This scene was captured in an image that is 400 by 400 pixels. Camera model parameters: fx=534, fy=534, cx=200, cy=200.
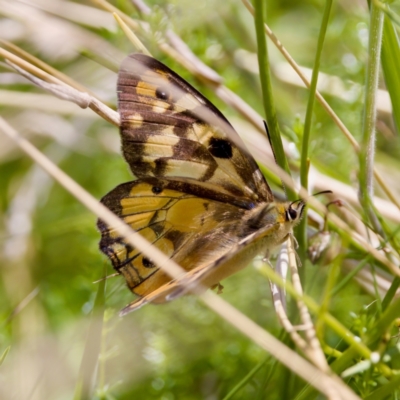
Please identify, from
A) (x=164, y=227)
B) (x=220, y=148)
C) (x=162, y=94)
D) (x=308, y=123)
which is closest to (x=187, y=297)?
(x=164, y=227)

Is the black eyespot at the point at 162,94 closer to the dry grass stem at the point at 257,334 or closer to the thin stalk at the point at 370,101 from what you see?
the dry grass stem at the point at 257,334

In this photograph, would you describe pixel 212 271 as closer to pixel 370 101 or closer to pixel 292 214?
pixel 292 214

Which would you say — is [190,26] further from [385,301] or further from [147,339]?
[385,301]

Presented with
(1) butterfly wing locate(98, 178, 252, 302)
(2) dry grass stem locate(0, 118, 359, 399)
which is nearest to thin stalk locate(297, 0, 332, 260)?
(1) butterfly wing locate(98, 178, 252, 302)

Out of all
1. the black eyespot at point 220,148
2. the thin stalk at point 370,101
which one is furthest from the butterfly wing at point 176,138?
the thin stalk at point 370,101

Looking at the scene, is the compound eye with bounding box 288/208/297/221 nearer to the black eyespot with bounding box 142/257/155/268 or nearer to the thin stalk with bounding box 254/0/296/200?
the thin stalk with bounding box 254/0/296/200

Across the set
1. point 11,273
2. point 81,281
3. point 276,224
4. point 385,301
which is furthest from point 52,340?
point 385,301
